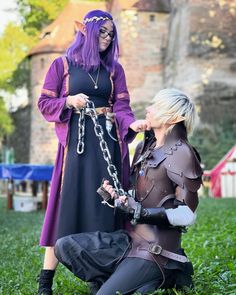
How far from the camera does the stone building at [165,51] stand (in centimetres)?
2852

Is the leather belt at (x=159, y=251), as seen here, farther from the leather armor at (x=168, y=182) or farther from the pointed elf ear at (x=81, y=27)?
the pointed elf ear at (x=81, y=27)

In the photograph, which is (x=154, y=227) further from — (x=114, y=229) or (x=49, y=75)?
(x=49, y=75)

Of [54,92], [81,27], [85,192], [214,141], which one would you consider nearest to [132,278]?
[85,192]

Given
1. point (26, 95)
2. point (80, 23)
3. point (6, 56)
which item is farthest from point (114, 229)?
point (26, 95)

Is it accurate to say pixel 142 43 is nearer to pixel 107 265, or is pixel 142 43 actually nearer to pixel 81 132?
pixel 81 132

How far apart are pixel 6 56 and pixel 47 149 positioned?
5.83 m

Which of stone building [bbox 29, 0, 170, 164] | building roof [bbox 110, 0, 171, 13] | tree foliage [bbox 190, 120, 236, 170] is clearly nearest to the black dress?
tree foliage [bbox 190, 120, 236, 170]

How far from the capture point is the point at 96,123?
3896 mm

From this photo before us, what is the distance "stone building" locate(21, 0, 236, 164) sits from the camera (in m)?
28.5

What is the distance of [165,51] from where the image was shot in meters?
31.8

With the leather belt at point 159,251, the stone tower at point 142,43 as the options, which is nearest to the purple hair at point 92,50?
the leather belt at point 159,251

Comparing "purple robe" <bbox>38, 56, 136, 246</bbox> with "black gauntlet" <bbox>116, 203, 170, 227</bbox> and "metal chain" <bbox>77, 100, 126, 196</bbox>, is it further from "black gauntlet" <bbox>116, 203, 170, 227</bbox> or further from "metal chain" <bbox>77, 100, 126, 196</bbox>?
"black gauntlet" <bbox>116, 203, 170, 227</bbox>

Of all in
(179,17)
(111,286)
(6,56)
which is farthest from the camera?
(6,56)

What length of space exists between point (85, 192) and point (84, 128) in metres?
0.39
